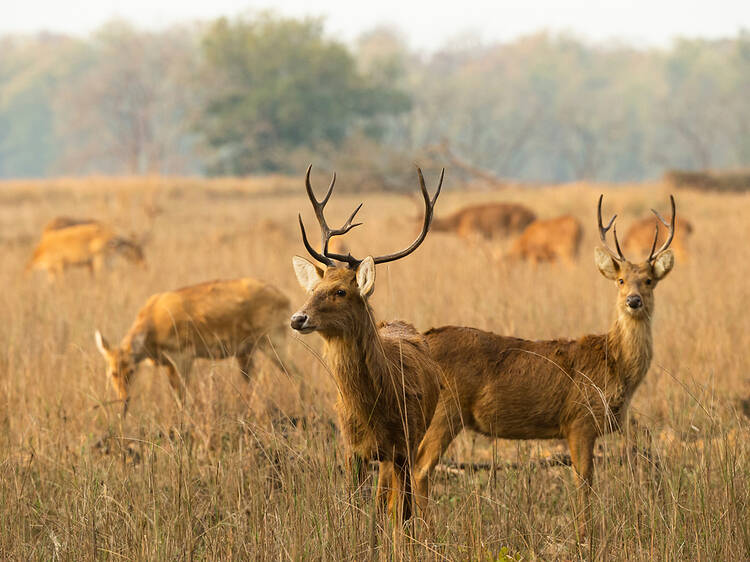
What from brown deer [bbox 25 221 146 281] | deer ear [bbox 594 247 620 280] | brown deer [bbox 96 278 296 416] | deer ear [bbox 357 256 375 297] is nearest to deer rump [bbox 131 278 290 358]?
brown deer [bbox 96 278 296 416]

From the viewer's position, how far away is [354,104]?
5069cm

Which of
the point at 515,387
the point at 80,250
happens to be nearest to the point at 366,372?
the point at 515,387

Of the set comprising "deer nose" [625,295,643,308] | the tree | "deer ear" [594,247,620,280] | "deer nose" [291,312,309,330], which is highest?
the tree

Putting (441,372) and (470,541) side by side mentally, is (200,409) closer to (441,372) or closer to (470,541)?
(441,372)

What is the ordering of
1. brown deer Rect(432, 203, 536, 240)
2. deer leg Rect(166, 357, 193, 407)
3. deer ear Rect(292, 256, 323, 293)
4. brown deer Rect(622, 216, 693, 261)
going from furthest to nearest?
1. brown deer Rect(432, 203, 536, 240)
2. brown deer Rect(622, 216, 693, 261)
3. deer leg Rect(166, 357, 193, 407)
4. deer ear Rect(292, 256, 323, 293)

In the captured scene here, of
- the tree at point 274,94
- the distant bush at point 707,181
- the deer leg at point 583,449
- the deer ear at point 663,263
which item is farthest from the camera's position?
the tree at point 274,94

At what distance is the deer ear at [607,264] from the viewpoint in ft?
16.6

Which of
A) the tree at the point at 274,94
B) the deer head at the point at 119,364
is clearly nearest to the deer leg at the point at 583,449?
the deer head at the point at 119,364

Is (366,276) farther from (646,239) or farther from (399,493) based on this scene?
(646,239)

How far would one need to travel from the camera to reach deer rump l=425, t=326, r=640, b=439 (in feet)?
15.4

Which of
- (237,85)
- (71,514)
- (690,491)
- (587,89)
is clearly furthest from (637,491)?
(587,89)

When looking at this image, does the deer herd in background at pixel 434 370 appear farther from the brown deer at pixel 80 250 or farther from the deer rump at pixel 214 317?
the brown deer at pixel 80 250

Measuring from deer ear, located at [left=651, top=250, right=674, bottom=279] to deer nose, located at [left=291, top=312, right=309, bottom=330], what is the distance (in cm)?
225

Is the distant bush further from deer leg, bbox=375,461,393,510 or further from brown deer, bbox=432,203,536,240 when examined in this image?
deer leg, bbox=375,461,393,510
